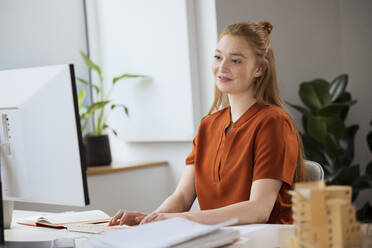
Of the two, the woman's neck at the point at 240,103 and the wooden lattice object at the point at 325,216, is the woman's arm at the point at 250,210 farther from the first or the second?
the wooden lattice object at the point at 325,216

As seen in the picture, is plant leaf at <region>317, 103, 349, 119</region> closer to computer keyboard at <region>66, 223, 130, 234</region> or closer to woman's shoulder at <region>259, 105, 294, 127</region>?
woman's shoulder at <region>259, 105, 294, 127</region>

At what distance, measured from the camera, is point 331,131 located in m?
3.24

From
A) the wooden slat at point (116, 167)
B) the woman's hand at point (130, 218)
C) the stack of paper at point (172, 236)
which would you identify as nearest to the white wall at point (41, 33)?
the wooden slat at point (116, 167)

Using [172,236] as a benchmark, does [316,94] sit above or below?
above

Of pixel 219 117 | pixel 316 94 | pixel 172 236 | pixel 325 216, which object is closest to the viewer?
pixel 325 216

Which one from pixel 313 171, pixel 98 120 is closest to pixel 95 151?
pixel 98 120

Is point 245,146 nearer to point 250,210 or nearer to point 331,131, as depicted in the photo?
point 250,210

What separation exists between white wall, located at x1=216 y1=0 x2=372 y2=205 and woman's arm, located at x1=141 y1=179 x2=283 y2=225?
181 cm

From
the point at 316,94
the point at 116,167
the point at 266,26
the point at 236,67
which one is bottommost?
the point at 116,167

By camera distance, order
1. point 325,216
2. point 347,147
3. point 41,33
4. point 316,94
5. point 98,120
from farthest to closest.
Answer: point 41,33, point 98,120, point 347,147, point 316,94, point 325,216

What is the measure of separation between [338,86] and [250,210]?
6.45ft

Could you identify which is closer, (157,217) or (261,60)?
(157,217)

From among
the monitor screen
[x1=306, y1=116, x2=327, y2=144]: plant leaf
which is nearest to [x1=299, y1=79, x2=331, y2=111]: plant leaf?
[x1=306, y1=116, x2=327, y2=144]: plant leaf

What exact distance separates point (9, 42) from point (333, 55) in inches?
87.9
